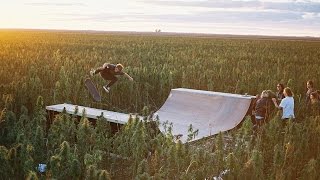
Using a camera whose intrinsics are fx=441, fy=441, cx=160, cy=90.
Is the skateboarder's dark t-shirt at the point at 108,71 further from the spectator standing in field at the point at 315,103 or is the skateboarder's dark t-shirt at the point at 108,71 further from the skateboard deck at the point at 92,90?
the spectator standing in field at the point at 315,103

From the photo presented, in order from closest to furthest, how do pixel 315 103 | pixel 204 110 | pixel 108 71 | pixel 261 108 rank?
pixel 261 108 < pixel 315 103 < pixel 204 110 < pixel 108 71

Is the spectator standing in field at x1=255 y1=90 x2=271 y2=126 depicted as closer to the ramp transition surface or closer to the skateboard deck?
the ramp transition surface

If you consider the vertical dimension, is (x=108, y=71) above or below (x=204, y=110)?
above

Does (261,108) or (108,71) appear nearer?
(261,108)

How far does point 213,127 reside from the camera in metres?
9.39

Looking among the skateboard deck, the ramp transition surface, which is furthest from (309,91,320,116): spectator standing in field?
the skateboard deck

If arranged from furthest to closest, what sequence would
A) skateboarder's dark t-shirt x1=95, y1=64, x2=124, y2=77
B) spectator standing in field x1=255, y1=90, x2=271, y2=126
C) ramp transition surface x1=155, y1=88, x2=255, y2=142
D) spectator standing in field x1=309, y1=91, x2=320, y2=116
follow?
skateboarder's dark t-shirt x1=95, y1=64, x2=124, y2=77
spectator standing in field x1=309, y1=91, x2=320, y2=116
ramp transition surface x1=155, y1=88, x2=255, y2=142
spectator standing in field x1=255, y1=90, x2=271, y2=126

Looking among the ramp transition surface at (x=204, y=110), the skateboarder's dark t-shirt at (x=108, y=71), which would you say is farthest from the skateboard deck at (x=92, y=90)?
the ramp transition surface at (x=204, y=110)

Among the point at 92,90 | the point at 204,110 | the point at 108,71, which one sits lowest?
the point at 204,110

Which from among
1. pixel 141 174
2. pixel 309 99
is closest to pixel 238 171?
pixel 141 174

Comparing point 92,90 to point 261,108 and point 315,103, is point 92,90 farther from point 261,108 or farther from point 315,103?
point 315,103

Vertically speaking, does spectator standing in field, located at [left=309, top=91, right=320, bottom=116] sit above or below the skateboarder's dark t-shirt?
below

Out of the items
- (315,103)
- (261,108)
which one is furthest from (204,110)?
(315,103)

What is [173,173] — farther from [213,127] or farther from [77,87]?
[77,87]
